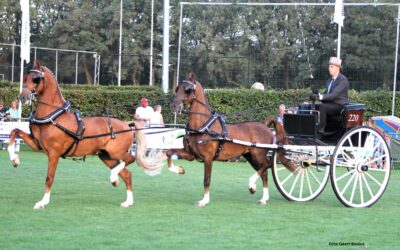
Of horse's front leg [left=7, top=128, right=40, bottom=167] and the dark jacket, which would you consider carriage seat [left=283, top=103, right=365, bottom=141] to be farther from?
horse's front leg [left=7, top=128, right=40, bottom=167]

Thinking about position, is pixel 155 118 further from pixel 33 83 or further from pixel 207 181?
pixel 33 83

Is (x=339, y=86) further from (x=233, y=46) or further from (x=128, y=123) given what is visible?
(x=233, y=46)

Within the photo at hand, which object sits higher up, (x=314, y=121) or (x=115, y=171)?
(x=314, y=121)

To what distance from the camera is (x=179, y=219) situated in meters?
9.50

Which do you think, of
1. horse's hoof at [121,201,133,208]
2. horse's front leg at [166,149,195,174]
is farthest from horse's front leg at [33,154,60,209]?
horse's front leg at [166,149,195,174]

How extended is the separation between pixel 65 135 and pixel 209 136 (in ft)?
7.20

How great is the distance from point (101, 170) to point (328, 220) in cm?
879

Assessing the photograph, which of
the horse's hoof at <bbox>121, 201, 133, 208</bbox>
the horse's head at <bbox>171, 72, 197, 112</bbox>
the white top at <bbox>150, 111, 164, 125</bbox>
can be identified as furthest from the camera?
the white top at <bbox>150, 111, 164, 125</bbox>

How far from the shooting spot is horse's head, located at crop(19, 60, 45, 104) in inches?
406

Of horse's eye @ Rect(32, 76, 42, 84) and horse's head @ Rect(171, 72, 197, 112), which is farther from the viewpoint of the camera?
horse's head @ Rect(171, 72, 197, 112)

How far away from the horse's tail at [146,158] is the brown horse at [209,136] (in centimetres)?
26

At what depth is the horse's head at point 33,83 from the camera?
10320 millimetres

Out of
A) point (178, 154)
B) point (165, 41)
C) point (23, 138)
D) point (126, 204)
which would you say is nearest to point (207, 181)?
point (178, 154)

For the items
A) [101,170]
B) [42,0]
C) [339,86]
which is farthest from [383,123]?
[42,0]
